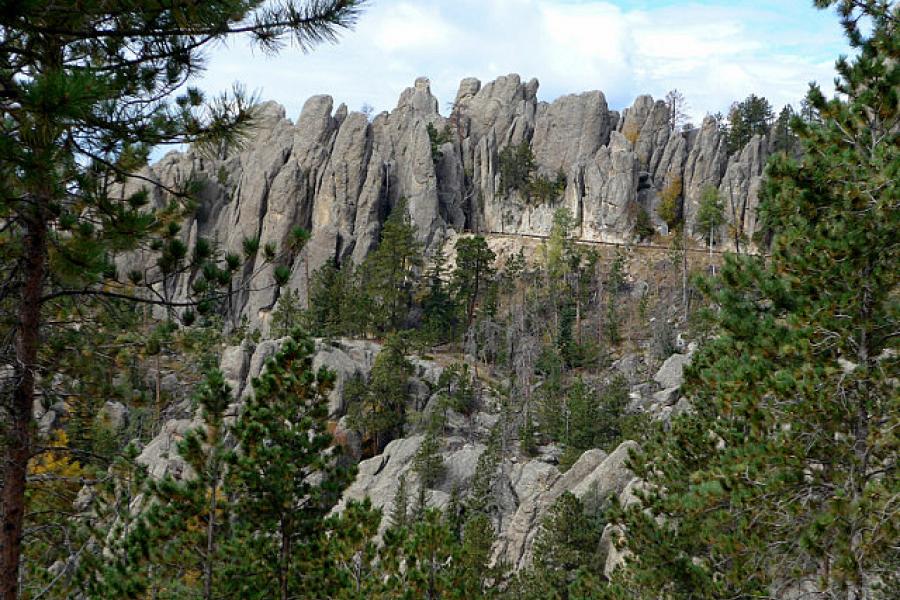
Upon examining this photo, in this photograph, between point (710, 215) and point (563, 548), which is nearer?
point (563, 548)

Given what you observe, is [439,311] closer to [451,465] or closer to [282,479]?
[451,465]

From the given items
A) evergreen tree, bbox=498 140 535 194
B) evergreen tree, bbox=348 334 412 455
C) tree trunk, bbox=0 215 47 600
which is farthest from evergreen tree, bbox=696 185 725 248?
tree trunk, bbox=0 215 47 600

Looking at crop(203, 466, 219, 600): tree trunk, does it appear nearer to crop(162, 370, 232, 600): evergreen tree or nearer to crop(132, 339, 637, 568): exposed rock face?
crop(162, 370, 232, 600): evergreen tree

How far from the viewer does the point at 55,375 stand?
661 centimetres

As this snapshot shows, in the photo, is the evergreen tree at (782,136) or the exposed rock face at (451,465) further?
the evergreen tree at (782,136)

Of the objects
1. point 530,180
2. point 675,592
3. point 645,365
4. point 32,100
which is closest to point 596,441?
Answer: point 645,365

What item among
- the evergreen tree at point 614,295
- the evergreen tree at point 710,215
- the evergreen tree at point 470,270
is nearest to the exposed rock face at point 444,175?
the evergreen tree at point 710,215

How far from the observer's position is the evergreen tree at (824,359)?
730 centimetres

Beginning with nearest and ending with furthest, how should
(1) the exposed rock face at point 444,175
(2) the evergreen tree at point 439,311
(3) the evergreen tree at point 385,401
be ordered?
(3) the evergreen tree at point 385,401
(2) the evergreen tree at point 439,311
(1) the exposed rock face at point 444,175

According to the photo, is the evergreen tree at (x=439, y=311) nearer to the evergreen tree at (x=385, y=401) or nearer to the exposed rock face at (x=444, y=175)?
the exposed rock face at (x=444, y=175)

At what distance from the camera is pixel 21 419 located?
5914mm

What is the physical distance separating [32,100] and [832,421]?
26.7 feet

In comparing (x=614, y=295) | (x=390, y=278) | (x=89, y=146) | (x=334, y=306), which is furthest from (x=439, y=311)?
(x=89, y=146)

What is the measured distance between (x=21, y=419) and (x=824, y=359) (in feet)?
26.3
